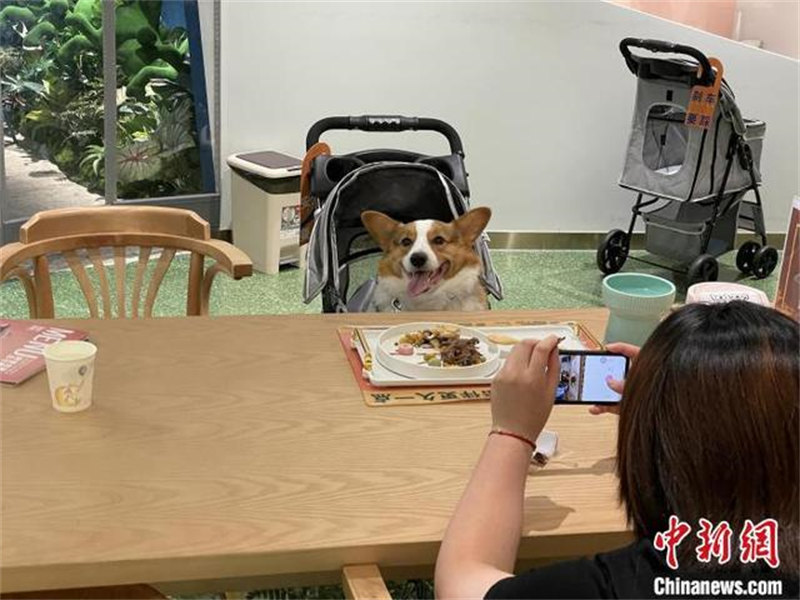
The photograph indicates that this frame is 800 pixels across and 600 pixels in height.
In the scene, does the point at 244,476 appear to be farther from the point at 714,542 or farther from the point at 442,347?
the point at 714,542

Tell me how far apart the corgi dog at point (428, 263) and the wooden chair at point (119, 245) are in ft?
1.46

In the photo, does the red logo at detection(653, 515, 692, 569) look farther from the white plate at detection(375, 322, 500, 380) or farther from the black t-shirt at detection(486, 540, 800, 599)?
the white plate at detection(375, 322, 500, 380)

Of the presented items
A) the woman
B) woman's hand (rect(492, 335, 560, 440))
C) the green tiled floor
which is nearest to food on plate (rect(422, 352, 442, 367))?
woman's hand (rect(492, 335, 560, 440))

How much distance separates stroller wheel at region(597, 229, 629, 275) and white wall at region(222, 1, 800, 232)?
40cm

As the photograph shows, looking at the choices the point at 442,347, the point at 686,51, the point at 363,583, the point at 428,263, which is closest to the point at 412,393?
the point at 442,347

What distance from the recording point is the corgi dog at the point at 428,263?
8.52 feet

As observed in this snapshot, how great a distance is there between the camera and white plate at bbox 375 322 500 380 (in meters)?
1.77

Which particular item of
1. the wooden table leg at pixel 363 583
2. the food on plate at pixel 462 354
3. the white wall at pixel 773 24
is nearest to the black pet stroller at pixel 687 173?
the white wall at pixel 773 24

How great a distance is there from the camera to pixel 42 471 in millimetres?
1415

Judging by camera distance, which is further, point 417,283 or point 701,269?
point 701,269

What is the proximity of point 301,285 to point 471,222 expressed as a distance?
6.25 feet

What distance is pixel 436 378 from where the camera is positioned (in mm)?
1768

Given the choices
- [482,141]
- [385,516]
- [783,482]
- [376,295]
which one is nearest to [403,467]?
[385,516]

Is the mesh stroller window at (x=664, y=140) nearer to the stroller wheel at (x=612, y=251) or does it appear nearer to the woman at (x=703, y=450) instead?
the stroller wheel at (x=612, y=251)
